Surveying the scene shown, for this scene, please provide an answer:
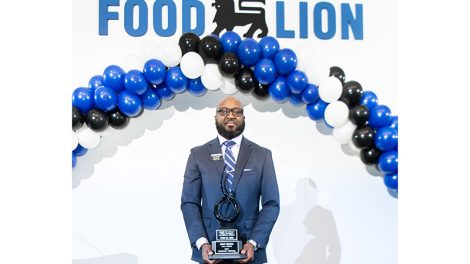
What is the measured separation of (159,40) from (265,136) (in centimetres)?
111

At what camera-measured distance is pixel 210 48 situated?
12.5 feet

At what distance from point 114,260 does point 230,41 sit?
1859 mm

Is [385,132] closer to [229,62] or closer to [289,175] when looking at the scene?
[289,175]

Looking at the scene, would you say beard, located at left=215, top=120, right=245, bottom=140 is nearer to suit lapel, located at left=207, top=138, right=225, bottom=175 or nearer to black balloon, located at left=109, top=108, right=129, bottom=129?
suit lapel, located at left=207, top=138, right=225, bottom=175

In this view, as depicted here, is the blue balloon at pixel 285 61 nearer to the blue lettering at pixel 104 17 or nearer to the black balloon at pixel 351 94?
the black balloon at pixel 351 94

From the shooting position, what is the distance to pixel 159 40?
4.18 m

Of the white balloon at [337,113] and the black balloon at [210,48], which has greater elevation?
the black balloon at [210,48]

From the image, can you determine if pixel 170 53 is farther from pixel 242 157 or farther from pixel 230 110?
pixel 242 157

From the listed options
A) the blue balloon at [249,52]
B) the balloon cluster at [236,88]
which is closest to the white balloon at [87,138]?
the balloon cluster at [236,88]

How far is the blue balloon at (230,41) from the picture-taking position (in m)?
3.88

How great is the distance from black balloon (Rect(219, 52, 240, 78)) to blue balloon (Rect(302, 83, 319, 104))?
0.52 metres

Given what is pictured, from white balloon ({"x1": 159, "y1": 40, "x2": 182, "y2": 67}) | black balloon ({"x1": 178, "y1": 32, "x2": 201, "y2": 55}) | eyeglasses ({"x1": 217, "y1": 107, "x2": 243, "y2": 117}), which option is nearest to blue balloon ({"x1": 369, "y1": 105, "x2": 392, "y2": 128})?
eyeglasses ({"x1": 217, "y1": 107, "x2": 243, "y2": 117})

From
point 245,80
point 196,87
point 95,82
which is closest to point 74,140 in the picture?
point 95,82

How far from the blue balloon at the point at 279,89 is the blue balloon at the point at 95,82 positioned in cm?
124
